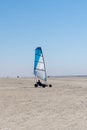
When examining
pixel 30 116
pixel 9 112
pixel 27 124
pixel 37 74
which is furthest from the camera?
pixel 37 74

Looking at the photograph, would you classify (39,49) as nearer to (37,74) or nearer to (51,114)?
(37,74)

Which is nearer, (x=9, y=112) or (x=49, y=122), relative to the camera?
(x=49, y=122)

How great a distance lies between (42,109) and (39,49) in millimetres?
23475

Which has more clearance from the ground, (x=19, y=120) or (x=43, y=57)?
(x=43, y=57)

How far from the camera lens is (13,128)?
10.0 meters

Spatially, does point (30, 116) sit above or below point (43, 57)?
below

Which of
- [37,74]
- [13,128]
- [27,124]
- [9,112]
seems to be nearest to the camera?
[13,128]

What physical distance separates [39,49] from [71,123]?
88.7ft

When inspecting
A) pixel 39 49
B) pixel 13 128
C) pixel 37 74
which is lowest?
pixel 13 128

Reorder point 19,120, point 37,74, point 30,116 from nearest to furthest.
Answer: point 19,120, point 30,116, point 37,74

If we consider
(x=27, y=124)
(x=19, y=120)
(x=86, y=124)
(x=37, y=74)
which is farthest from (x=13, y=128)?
(x=37, y=74)

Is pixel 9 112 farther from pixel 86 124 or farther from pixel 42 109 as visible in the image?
pixel 86 124

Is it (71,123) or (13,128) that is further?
(71,123)

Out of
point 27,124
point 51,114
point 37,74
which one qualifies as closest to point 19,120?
point 27,124
